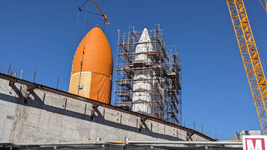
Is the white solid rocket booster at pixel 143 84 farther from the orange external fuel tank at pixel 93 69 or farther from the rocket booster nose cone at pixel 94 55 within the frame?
the rocket booster nose cone at pixel 94 55

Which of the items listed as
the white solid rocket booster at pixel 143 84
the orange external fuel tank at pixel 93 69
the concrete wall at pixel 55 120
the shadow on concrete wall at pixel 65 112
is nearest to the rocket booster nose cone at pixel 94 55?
the orange external fuel tank at pixel 93 69

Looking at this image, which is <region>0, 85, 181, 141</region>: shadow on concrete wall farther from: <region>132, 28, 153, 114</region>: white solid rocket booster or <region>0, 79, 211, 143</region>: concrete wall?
<region>132, 28, 153, 114</region>: white solid rocket booster

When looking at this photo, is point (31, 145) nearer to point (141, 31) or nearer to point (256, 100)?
point (141, 31)

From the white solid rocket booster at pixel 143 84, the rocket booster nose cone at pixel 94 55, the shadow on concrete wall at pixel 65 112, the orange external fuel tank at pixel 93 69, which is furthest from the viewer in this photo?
the white solid rocket booster at pixel 143 84

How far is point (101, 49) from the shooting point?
155 ft

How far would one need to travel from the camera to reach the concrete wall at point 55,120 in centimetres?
2858

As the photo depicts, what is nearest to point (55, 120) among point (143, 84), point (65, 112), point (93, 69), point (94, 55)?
point (65, 112)

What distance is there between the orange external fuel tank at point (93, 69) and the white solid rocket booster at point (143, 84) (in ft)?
20.9

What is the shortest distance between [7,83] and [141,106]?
2562 centimetres

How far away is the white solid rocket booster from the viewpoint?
50.2 m

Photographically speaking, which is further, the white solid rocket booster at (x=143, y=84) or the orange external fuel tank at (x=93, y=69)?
the white solid rocket booster at (x=143, y=84)

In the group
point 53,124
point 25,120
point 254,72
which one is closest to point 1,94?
point 25,120

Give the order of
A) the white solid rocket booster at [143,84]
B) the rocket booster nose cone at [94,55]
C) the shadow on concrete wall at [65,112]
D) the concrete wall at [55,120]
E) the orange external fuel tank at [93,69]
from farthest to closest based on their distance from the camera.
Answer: the white solid rocket booster at [143,84]
the rocket booster nose cone at [94,55]
the orange external fuel tank at [93,69]
the shadow on concrete wall at [65,112]
the concrete wall at [55,120]

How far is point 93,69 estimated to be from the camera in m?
44.9
